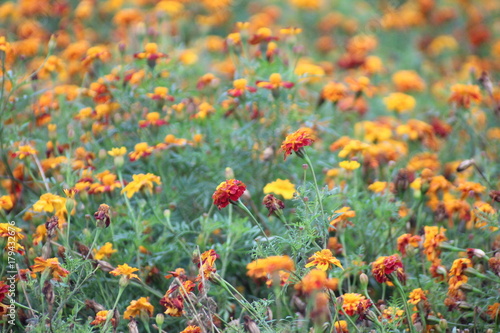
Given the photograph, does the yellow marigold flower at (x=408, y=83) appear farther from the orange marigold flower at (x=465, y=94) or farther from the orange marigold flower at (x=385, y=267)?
the orange marigold flower at (x=385, y=267)

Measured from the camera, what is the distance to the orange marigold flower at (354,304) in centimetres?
155

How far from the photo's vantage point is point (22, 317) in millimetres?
1721

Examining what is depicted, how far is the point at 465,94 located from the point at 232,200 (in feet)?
4.66

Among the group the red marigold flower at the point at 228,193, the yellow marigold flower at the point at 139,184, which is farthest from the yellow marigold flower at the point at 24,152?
the red marigold flower at the point at 228,193

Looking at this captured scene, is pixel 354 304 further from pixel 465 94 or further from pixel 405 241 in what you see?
pixel 465 94

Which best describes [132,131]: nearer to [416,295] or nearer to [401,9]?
[416,295]

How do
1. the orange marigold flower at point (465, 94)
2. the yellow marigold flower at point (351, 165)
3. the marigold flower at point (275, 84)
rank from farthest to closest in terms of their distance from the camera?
the orange marigold flower at point (465, 94) → the marigold flower at point (275, 84) → the yellow marigold flower at point (351, 165)

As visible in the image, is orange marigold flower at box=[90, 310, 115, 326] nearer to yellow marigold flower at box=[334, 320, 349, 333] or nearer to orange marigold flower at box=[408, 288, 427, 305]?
yellow marigold flower at box=[334, 320, 349, 333]

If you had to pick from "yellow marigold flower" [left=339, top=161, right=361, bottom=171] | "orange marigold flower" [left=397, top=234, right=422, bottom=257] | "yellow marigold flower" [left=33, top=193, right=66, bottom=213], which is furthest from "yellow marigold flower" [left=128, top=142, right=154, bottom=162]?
"orange marigold flower" [left=397, top=234, right=422, bottom=257]

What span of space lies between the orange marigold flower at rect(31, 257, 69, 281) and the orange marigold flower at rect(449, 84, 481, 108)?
72.1 inches

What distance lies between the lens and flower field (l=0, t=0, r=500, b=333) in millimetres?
1603

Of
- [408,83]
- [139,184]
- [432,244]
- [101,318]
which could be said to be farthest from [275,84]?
[408,83]

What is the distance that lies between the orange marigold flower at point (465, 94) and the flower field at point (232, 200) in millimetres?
A: 10

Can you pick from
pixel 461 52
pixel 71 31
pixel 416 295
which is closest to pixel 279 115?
pixel 416 295
